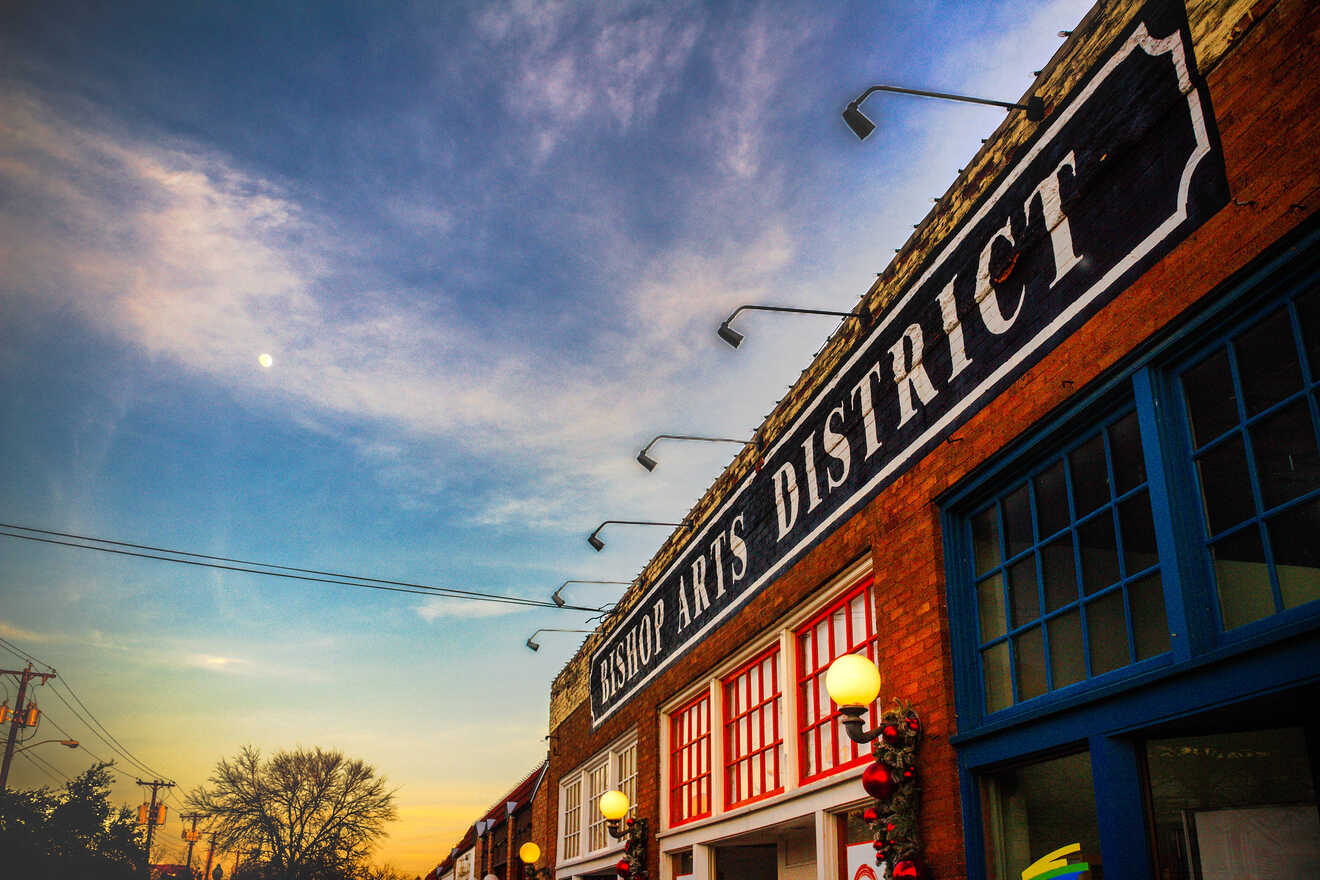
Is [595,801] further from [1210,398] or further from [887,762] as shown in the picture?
[1210,398]

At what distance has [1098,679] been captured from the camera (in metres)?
5.42

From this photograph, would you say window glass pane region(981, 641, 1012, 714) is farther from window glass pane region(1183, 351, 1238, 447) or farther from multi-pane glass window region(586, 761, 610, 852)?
multi-pane glass window region(586, 761, 610, 852)

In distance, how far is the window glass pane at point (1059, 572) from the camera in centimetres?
584

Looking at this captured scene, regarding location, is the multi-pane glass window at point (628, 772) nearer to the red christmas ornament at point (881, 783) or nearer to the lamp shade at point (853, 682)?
the red christmas ornament at point (881, 783)

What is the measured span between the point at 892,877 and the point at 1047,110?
4.90 metres

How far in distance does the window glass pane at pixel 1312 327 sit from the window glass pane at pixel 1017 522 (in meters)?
2.11

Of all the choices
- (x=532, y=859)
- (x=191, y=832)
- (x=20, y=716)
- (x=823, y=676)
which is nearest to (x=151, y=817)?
(x=191, y=832)

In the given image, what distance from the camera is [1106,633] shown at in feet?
17.9

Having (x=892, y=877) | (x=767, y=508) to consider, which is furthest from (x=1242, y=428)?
(x=767, y=508)

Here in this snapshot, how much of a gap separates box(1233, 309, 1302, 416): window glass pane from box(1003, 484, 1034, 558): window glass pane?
1767 millimetres

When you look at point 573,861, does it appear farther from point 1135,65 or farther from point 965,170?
point 1135,65

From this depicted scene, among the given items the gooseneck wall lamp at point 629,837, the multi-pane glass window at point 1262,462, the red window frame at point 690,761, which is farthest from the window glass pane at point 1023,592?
the gooseneck wall lamp at point 629,837

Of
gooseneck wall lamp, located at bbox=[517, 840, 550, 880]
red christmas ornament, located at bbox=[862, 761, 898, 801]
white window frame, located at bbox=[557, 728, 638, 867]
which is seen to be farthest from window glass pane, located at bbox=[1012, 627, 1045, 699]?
gooseneck wall lamp, located at bbox=[517, 840, 550, 880]

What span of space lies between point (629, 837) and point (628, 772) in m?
1.86
